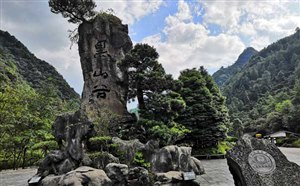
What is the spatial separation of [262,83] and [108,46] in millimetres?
64116

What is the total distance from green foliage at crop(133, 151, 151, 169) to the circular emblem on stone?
15.3ft

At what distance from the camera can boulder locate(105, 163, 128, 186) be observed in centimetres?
709

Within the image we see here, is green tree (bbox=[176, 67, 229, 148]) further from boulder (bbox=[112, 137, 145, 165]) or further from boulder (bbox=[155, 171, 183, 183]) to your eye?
boulder (bbox=[155, 171, 183, 183])

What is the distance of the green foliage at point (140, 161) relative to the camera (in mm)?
8523

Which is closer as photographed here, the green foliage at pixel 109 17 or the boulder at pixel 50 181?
the boulder at pixel 50 181

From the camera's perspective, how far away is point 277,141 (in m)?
31.3

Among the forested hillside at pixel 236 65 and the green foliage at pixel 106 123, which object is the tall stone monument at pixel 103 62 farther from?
the forested hillside at pixel 236 65

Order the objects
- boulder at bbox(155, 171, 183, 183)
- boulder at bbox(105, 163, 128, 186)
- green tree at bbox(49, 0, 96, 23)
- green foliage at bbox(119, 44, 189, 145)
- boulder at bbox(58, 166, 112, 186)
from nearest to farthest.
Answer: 1. boulder at bbox(58, 166, 112, 186)
2. boulder at bbox(105, 163, 128, 186)
3. boulder at bbox(155, 171, 183, 183)
4. green foliage at bbox(119, 44, 189, 145)
5. green tree at bbox(49, 0, 96, 23)

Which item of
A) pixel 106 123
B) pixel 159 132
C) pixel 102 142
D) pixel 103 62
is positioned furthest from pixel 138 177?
pixel 103 62

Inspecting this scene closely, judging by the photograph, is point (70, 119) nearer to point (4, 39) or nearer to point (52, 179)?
point (52, 179)

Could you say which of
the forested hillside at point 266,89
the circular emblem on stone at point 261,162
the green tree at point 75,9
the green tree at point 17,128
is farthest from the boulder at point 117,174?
the forested hillside at point 266,89

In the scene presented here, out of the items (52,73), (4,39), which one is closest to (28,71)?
(52,73)

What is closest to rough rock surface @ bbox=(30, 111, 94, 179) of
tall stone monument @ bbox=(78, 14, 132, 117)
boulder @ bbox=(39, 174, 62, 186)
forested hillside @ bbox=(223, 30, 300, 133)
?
boulder @ bbox=(39, 174, 62, 186)

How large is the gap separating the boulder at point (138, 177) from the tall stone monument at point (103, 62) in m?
4.64
